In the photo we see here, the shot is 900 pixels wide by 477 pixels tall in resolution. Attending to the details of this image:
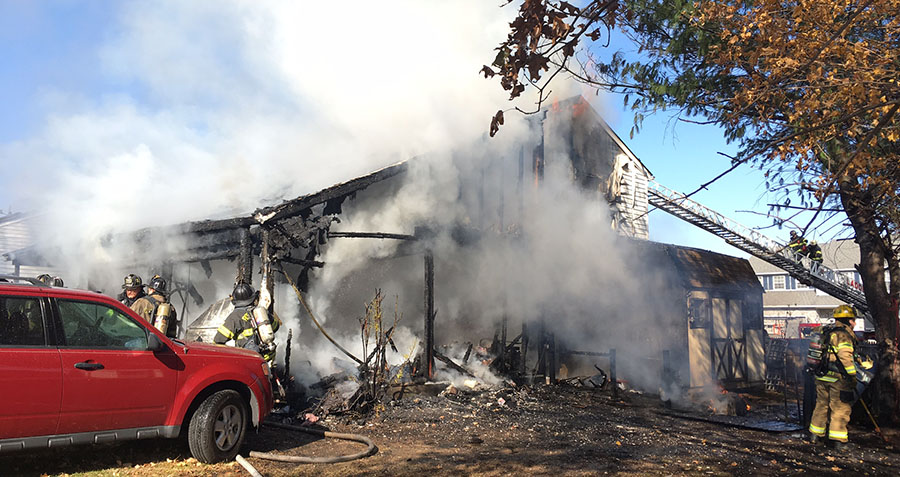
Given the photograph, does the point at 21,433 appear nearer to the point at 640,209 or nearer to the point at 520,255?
the point at 520,255

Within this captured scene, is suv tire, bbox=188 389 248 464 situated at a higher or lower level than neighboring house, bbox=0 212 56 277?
lower

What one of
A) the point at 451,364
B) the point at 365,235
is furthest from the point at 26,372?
the point at 451,364

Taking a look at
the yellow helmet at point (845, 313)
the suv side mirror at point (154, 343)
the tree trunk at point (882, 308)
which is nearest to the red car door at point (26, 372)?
the suv side mirror at point (154, 343)

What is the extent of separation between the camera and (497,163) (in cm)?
1431

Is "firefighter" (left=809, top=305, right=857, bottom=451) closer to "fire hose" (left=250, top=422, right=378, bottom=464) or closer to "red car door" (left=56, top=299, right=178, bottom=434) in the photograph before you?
"fire hose" (left=250, top=422, right=378, bottom=464)

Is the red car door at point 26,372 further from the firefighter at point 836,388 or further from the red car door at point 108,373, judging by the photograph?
the firefighter at point 836,388

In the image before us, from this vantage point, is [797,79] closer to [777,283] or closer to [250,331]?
[250,331]

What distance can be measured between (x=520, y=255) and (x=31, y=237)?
11052 millimetres

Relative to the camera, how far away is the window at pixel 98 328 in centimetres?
499

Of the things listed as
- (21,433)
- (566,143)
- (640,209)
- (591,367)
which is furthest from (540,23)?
(640,209)

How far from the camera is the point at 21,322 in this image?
4.70 m

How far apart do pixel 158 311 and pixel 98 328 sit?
Result: 9.15 feet

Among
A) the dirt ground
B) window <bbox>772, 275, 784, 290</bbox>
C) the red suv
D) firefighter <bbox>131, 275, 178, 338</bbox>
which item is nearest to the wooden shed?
the dirt ground

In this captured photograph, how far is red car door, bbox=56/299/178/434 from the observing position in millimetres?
4848
